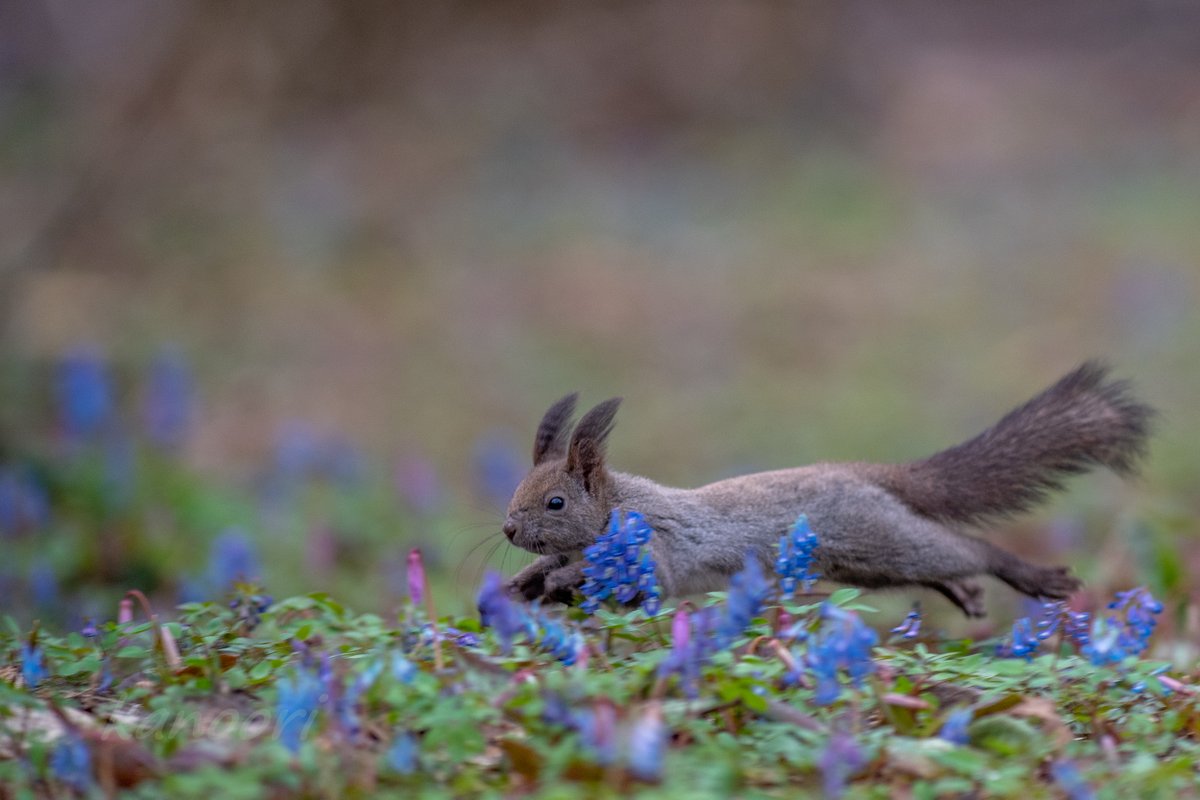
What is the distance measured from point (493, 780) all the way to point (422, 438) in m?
7.29

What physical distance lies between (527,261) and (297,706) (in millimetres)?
10966

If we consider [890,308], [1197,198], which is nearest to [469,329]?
[890,308]

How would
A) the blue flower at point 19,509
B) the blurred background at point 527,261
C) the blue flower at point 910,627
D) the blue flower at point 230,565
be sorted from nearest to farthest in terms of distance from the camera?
the blue flower at point 910,627 → the blue flower at point 230,565 → the blue flower at point 19,509 → the blurred background at point 527,261

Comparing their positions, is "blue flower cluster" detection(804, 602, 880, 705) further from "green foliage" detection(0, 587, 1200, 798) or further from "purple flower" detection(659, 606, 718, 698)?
"purple flower" detection(659, 606, 718, 698)

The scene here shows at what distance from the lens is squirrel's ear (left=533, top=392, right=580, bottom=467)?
4.51m

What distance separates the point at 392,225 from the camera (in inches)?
552

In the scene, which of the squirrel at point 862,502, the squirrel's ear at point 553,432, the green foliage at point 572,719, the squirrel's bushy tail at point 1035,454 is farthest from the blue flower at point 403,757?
the squirrel's bushy tail at point 1035,454

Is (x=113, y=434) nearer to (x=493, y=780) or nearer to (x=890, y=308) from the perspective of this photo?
(x=493, y=780)

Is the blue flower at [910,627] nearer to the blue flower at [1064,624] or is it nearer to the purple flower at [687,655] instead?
the blue flower at [1064,624]

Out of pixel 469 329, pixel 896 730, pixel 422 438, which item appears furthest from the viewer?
pixel 469 329

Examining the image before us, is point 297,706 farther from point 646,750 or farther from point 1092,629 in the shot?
point 1092,629

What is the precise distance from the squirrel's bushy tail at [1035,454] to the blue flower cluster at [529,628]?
5.84ft

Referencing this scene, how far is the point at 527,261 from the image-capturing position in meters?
13.5

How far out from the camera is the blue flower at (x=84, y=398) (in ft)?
22.1
